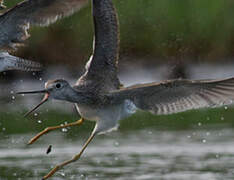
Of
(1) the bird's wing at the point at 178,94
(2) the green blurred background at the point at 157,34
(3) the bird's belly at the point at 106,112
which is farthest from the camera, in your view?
(2) the green blurred background at the point at 157,34

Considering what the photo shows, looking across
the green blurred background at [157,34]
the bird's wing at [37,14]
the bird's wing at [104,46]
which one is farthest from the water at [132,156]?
the green blurred background at [157,34]

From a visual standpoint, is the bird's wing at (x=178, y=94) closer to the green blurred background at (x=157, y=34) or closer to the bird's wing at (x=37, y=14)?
the bird's wing at (x=37, y=14)

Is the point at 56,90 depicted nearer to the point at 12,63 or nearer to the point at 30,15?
the point at 30,15

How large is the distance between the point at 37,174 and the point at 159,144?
2.33m

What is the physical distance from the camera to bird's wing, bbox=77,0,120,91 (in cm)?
1009

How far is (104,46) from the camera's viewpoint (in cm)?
1020

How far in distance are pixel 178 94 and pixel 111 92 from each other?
86 cm

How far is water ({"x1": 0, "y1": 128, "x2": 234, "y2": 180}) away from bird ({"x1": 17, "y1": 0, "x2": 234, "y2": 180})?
129cm

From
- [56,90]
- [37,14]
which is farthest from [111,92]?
[37,14]

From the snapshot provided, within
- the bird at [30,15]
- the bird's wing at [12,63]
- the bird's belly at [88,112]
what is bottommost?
the bird's belly at [88,112]

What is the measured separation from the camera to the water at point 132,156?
10.9 m

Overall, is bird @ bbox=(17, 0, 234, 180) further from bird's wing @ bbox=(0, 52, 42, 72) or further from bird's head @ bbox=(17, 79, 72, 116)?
bird's wing @ bbox=(0, 52, 42, 72)

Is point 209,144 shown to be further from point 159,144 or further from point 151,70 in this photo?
point 151,70

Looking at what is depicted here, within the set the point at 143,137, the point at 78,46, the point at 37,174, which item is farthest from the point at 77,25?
the point at 37,174
